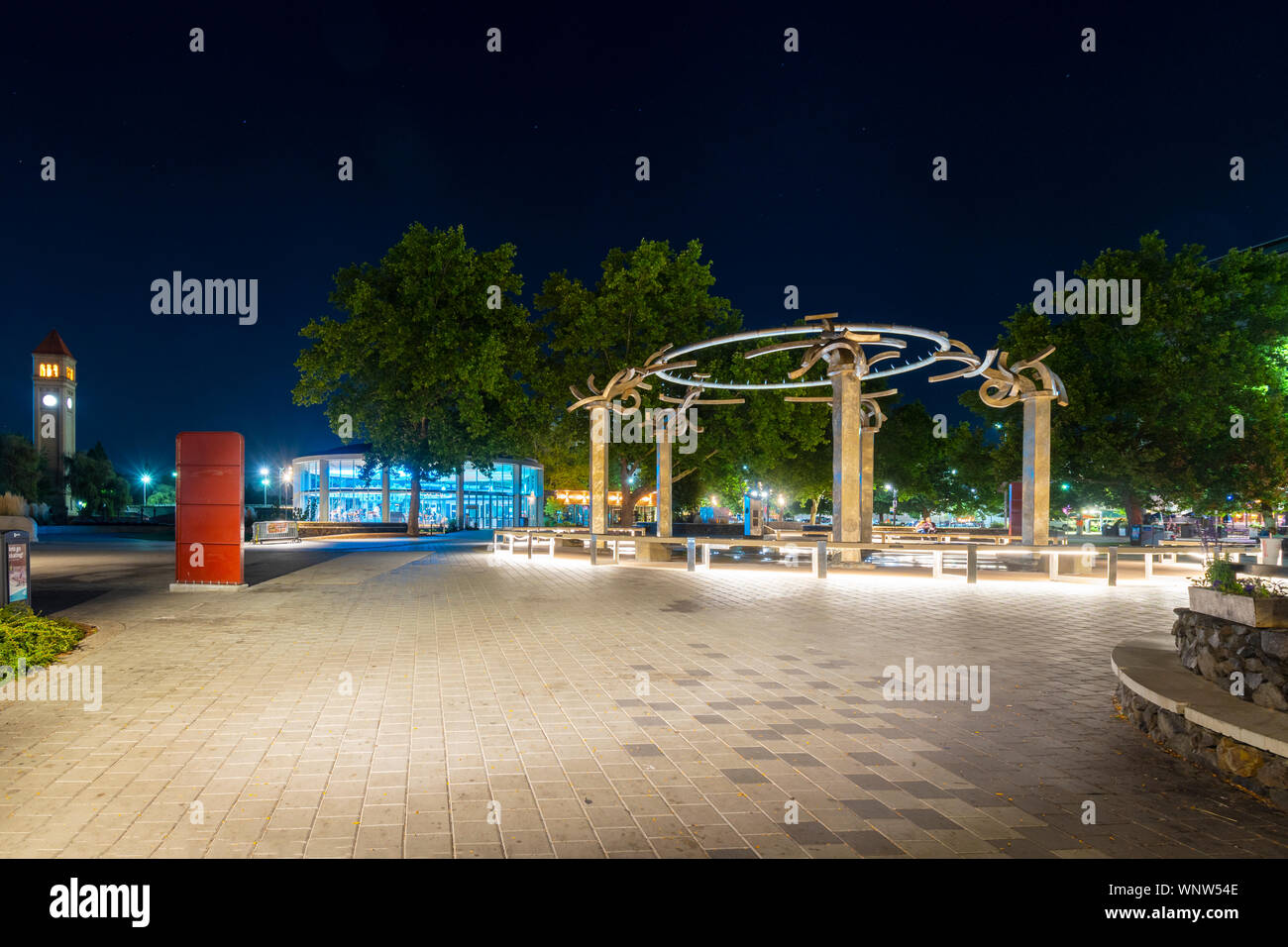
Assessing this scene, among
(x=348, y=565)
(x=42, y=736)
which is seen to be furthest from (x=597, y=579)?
(x=42, y=736)

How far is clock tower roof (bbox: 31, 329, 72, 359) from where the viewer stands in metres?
81.9

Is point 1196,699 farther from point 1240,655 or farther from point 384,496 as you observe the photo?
point 384,496

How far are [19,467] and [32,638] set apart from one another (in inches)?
2769

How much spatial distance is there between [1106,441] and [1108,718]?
78.2 ft

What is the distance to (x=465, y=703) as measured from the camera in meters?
6.52

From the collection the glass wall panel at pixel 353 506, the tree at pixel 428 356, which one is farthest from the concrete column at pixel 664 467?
the glass wall panel at pixel 353 506

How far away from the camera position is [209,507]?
14344mm

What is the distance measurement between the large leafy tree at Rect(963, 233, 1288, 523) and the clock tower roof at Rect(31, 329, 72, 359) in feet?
325

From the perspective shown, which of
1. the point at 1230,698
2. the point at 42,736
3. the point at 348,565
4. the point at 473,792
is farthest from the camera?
the point at 348,565

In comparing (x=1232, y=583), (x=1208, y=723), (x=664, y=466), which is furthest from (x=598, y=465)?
(x=1208, y=723)

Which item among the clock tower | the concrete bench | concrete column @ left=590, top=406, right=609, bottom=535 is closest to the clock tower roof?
the clock tower

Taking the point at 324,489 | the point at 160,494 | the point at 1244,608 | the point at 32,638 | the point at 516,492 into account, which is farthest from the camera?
the point at 160,494

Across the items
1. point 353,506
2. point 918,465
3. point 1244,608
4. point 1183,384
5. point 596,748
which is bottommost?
point 353,506
